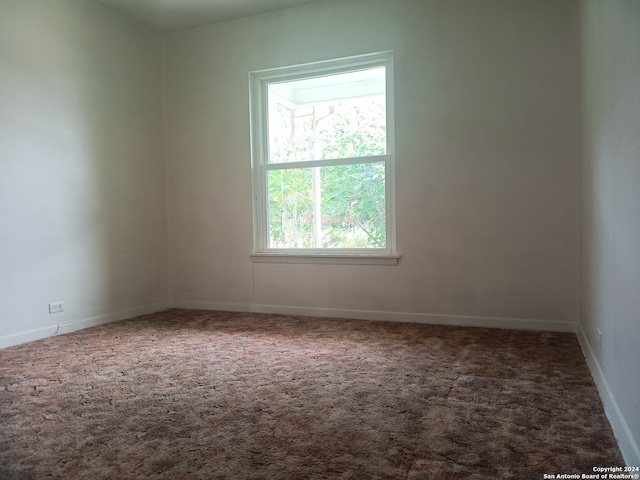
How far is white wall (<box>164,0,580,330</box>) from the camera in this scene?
152 inches

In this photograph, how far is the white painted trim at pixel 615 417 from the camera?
1.68 m

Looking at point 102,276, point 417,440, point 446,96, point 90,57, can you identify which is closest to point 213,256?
point 102,276

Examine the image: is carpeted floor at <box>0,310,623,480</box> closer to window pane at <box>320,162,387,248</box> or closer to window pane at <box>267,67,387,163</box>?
window pane at <box>320,162,387,248</box>

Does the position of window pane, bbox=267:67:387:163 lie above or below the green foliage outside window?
above

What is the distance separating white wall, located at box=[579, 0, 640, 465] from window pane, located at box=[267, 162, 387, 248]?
1866 millimetres

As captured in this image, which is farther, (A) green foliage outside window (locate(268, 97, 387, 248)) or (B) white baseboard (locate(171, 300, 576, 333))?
(A) green foliage outside window (locate(268, 97, 387, 248))

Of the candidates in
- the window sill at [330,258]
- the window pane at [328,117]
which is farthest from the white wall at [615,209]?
the window pane at [328,117]

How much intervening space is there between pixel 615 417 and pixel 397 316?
2434 mm

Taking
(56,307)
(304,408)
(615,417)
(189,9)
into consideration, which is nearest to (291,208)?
(189,9)

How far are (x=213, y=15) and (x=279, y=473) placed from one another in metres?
4.47

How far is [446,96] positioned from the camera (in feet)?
13.6

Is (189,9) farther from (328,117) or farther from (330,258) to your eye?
(330,258)

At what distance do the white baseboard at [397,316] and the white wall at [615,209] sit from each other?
77 cm

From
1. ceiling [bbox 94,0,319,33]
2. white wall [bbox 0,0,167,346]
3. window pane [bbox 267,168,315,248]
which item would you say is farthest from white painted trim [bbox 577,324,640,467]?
white wall [bbox 0,0,167,346]
